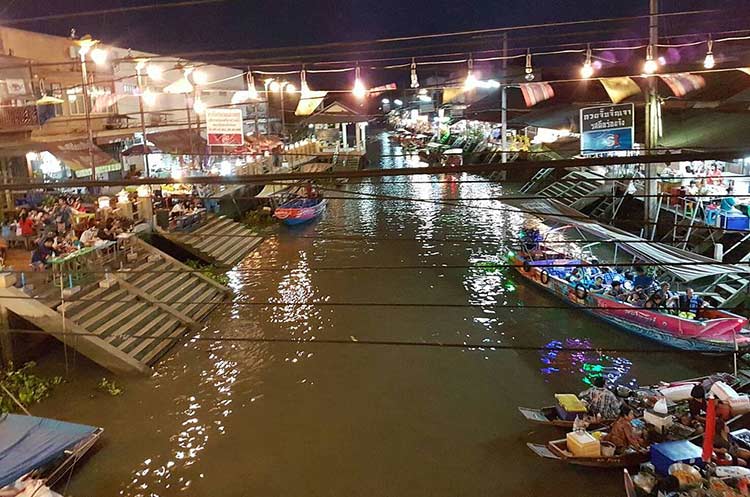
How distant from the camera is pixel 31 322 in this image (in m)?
13.6

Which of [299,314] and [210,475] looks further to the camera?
[299,314]

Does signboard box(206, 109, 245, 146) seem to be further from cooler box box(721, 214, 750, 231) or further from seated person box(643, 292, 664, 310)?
cooler box box(721, 214, 750, 231)

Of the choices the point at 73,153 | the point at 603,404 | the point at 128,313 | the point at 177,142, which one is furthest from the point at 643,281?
the point at 177,142

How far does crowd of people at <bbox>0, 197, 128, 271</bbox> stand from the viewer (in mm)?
15594

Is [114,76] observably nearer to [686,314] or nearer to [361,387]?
[361,387]

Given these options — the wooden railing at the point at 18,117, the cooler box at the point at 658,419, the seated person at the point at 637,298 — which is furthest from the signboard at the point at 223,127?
the cooler box at the point at 658,419

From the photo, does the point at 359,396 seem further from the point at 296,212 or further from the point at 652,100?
the point at 296,212

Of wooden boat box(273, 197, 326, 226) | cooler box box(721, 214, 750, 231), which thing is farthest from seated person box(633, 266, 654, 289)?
wooden boat box(273, 197, 326, 226)

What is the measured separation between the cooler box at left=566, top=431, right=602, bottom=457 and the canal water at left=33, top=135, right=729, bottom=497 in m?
0.46

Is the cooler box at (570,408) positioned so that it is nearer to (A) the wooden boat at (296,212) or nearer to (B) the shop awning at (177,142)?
(B) the shop awning at (177,142)

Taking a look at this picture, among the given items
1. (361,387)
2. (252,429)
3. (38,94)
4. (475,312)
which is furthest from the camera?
(38,94)

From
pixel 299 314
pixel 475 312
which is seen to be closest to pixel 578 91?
pixel 475 312

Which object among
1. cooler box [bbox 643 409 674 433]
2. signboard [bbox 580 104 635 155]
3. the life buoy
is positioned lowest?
cooler box [bbox 643 409 674 433]

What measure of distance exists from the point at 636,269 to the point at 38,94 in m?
21.5
